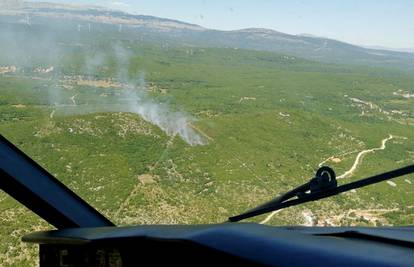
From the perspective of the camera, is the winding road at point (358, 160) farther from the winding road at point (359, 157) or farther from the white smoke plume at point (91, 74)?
the white smoke plume at point (91, 74)

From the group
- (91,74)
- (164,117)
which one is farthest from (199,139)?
(91,74)

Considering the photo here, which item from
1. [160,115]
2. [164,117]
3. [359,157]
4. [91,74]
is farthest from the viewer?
[91,74]

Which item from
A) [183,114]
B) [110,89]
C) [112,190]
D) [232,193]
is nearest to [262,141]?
[183,114]

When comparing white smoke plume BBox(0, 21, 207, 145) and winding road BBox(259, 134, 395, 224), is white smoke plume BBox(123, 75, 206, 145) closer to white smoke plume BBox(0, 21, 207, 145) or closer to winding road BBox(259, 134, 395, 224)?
white smoke plume BBox(0, 21, 207, 145)

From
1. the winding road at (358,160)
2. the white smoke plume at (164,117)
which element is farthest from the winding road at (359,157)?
the white smoke plume at (164,117)

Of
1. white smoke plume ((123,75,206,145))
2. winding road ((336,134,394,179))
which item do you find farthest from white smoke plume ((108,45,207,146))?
winding road ((336,134,394,179))

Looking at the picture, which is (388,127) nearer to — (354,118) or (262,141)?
(354,118)

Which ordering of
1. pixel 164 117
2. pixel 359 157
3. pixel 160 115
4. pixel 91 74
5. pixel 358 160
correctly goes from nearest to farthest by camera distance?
pixel 358 160 < pixel 359 157 < pixel 164 117 < pixel 160 115 < pixel 91 74

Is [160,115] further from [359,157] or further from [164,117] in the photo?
[359,157]

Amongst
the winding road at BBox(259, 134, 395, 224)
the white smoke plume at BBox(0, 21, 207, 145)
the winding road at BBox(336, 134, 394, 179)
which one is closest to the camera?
the winding road at BBox(259, 134, 395, 224)

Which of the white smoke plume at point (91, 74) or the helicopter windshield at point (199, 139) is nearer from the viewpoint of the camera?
the helicopter windshield at point (199, 139)

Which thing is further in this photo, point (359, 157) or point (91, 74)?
point (91, 74)
